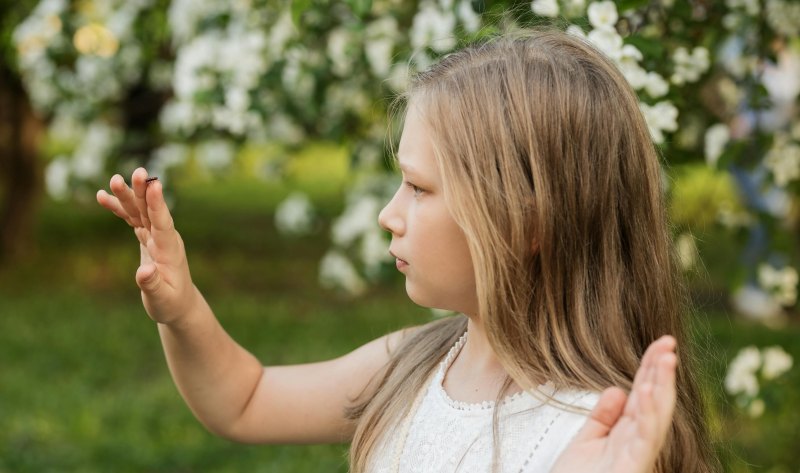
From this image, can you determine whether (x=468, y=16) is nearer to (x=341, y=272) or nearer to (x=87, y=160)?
(x=341, y=272)

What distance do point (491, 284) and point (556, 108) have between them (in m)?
0.25

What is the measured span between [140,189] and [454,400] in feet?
1.81

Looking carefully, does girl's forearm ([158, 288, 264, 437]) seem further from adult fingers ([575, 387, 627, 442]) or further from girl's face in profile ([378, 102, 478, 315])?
adult fingers ([575, 387, 627, 442])

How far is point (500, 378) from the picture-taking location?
61.2 inches

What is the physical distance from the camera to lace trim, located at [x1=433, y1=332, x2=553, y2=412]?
1500mm

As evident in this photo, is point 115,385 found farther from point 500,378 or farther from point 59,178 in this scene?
point 500,378

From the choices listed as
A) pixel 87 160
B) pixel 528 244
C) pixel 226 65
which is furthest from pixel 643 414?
pixel 87 160

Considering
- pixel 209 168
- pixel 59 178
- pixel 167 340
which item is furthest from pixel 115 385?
pixel 167 340

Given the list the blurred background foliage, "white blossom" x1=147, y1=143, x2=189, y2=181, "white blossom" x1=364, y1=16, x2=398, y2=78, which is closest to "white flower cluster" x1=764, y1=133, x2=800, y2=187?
the blurred background foliage

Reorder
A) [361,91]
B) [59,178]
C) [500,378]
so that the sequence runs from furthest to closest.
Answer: [59,178], [361,91], [500,378]

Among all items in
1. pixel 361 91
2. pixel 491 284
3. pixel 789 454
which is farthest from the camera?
pixel 789 454

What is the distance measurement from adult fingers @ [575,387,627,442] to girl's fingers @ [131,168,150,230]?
704mm

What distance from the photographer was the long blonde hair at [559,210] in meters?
1.45

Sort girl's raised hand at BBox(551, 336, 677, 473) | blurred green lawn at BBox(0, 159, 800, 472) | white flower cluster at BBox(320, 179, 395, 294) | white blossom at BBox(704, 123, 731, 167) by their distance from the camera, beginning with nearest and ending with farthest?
girl's raised hand at BBox(551, 336, 677, 473) < white blossom at BBox(704, 123, 731, 167) < white flower cluster at BBox(320, 179, 395, 294) < blurred green lawn at BBox(0, 159, 800, 472)
